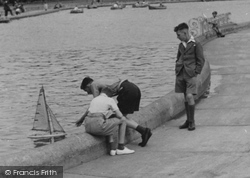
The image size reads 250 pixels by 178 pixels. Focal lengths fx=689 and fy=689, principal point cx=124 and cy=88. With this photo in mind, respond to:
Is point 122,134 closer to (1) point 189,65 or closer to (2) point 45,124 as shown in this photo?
(1) point 189,65

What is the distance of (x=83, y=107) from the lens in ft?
71.6

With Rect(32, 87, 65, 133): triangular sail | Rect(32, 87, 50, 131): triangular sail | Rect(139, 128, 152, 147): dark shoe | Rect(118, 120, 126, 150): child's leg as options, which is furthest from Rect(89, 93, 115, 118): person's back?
Rect(32, 87, 50, 131): triangular sail

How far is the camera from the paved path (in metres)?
8.96

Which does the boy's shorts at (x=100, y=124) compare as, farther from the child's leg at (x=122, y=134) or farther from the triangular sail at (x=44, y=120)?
the triangular sail at (x=44, y=120)

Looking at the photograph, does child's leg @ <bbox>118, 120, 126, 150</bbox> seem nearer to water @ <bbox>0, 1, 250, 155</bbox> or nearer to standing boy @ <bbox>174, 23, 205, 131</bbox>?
standing boy @ <bbox>174, 23, 205, 131</bbox>

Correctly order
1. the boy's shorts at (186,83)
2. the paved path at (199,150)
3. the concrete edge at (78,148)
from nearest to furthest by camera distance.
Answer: the concrete edge at (78,148)
the paved path at (199,150)
the boy's shorts at (186,83)

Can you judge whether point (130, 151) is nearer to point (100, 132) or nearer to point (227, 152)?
point (100, 132)

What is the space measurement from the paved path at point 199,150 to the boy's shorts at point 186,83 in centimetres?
69

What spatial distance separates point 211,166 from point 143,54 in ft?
99.4

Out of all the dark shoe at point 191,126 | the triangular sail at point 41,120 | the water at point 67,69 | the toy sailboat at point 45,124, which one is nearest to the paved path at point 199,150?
the dark shoe at point 191,126

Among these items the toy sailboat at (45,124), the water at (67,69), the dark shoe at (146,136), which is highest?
the dark shoe at (146,136)

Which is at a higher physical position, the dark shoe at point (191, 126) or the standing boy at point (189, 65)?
the standing boy at point (189, 65)

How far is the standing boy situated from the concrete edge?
2.45 ft

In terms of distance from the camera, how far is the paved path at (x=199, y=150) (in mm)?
8961
